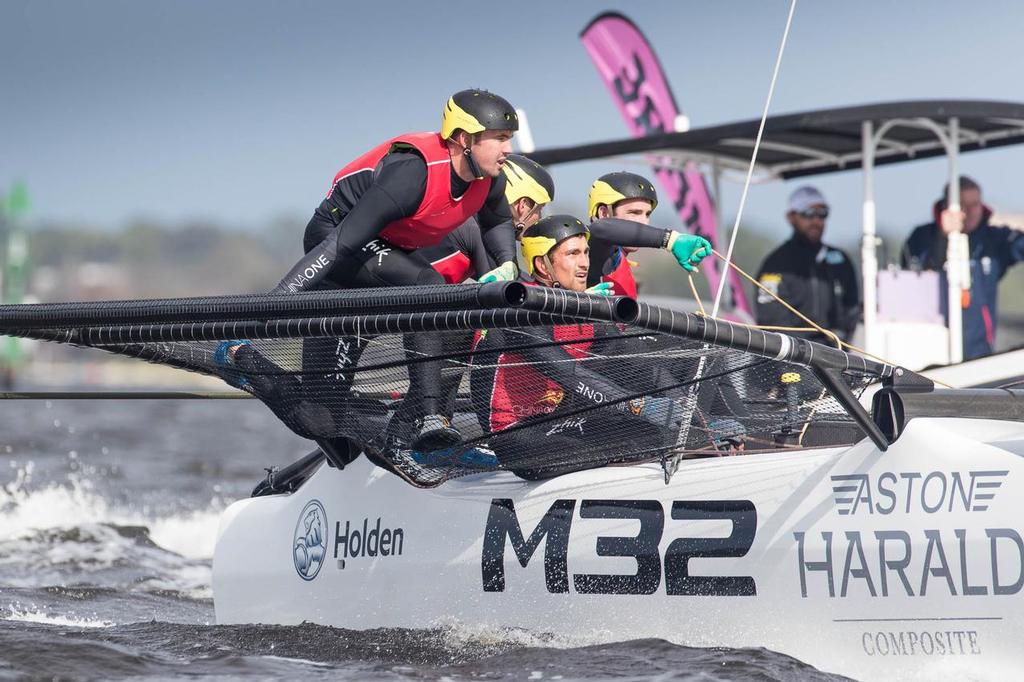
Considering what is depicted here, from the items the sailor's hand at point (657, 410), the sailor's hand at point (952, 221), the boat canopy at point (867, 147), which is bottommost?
the sailor's hand at point (657, 410)

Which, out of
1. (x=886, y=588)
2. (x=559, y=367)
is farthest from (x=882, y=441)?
(x=559, y=367)

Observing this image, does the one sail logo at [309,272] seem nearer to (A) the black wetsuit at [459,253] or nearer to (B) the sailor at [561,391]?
(A) the black wetsuit at [459,253]

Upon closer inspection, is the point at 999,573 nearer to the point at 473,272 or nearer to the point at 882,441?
the point at 882,441

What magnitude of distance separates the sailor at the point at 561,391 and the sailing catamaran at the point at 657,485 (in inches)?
0.6

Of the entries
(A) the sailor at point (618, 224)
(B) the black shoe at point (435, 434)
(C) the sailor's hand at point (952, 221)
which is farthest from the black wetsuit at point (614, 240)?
(C) the sailor's hand at point (952, 221)

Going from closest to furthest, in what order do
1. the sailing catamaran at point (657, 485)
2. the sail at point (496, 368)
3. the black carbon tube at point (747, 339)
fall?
the black carbon tube at point (747, 339) < the sail at point (496, 368) < the sailing catamaran at point (657, 485)

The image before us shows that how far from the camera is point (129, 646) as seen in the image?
5734 mm

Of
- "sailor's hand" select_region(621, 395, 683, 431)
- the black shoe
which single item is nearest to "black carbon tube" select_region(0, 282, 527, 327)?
the black shoe

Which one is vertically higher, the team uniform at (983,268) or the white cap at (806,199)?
the white cap at (806,199)

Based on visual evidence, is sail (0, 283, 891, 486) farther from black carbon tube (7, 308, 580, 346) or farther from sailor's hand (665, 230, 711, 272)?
sailor's hand (665, 230, 711, 272)

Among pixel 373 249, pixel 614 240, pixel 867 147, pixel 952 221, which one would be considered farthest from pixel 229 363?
pixel 867 147

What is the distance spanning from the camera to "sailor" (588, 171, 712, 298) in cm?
569

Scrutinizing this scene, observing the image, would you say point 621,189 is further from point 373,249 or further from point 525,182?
point 373,249

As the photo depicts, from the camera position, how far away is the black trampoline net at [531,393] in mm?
4750
